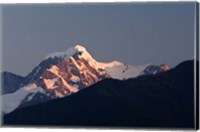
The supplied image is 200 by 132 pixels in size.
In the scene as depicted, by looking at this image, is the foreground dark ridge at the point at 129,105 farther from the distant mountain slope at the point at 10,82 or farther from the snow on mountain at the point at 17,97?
the distant mountain slope at the point at 10,82

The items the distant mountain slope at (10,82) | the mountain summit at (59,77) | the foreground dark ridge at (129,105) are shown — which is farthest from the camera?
the distant mountain slope at (10,82)

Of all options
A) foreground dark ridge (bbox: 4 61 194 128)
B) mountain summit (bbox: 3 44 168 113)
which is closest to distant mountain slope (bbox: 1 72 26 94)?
mountain summit (bbox: 3 44 168 113)

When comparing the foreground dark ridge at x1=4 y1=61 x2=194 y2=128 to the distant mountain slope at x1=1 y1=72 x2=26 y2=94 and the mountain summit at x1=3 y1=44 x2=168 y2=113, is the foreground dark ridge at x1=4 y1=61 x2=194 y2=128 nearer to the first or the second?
the mountain summit at x1=3 y1=44 x2=168 y2=113

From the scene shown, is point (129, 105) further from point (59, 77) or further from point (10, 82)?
point (10, 82)

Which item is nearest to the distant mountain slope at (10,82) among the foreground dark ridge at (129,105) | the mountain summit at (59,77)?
the mountain summit at (59,77)

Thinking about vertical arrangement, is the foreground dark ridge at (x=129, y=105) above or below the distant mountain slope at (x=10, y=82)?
below

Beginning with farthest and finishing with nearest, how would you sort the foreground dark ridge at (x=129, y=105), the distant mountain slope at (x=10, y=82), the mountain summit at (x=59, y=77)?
1. the distant mountain slope at (x=10, y=82)
2. the mountain summit at (x=59, y=77)
3. the foreground dark ridge at (x=129, y=105)

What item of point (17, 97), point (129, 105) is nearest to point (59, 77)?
point (17, 97)

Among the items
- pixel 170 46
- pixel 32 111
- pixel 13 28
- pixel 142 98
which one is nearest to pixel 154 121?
pixel 142 98
